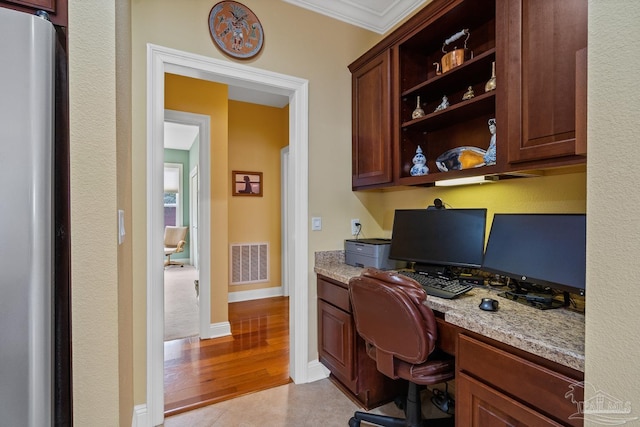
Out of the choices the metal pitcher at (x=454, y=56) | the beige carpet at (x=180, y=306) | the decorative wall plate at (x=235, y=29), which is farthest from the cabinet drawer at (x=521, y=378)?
the beige carpet at (x=180, y=306)

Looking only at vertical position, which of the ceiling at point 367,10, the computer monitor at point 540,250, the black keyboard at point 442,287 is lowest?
the black keyboard at point 442,287

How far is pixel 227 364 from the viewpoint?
246 cm

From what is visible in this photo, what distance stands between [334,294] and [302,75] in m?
1.64

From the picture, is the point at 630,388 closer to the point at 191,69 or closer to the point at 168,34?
the point at 191,69

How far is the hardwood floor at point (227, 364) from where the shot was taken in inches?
80.8

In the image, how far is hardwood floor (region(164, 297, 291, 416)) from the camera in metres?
2.05

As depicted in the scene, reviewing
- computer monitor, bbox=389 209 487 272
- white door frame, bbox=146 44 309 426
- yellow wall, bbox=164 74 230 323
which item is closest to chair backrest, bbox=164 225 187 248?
yellow wall, bbox=164 74 230 323

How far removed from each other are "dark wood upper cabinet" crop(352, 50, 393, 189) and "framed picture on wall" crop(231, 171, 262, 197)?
7.32ft

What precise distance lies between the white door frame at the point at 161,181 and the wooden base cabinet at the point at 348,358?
0.22 m

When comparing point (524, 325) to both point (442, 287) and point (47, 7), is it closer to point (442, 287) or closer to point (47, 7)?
A: point (442, 287)

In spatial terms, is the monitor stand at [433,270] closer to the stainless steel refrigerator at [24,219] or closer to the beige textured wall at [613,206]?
the beige textured wall at [613,206]

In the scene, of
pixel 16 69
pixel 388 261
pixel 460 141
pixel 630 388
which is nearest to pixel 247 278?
pixel 388 261

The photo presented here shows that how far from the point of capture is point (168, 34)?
1.82 meters

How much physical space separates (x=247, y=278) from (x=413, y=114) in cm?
323
